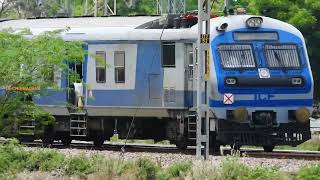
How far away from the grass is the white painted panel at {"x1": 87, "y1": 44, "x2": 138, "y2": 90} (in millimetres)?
5360

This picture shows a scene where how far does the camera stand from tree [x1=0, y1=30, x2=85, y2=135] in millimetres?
14883

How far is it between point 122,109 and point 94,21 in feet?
9.81

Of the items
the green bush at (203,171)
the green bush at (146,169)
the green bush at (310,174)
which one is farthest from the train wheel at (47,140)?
the green bush at (310,174)

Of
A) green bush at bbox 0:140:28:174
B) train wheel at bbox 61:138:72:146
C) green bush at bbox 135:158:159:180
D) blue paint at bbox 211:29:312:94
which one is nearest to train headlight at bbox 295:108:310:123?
blue paint at bbox 211:29:312:94

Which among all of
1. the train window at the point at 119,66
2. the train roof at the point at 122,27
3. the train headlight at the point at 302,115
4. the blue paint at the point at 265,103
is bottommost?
the train headlight at the point at 302,115

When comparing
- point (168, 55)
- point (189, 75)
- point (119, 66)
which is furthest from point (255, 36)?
point (119, 66)

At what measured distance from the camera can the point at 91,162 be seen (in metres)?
15.3

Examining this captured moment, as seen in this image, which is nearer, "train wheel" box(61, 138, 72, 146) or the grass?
the grass

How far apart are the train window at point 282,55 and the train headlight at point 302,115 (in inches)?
42.5

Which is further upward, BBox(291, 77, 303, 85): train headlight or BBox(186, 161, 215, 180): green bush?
BBox(291, 77, 303, 85): train headlight

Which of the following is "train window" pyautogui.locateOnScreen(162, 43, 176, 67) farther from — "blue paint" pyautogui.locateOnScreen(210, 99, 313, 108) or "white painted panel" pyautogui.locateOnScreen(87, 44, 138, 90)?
"blue paint" pyautogui.locateOnScreen(210, 99, 313, 108)

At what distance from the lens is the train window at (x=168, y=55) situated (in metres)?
21.0

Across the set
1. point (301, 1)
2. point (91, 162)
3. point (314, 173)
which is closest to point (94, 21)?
point (91, 162)

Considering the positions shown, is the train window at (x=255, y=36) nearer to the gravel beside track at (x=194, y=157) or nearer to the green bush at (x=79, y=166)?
the gravel beside track at (x=194, y=157)
